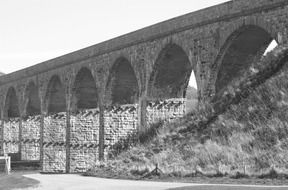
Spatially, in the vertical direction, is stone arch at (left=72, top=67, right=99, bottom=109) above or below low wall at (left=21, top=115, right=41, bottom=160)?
above

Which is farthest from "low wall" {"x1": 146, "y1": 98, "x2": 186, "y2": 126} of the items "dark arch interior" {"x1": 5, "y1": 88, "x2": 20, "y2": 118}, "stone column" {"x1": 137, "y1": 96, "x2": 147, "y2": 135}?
"dark arch interior" {"x1": 5, "y1": 88, "x2": 20, "y2": 118}

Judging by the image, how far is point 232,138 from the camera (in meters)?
25.4

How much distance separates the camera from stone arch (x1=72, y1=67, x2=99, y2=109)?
46.1 metres

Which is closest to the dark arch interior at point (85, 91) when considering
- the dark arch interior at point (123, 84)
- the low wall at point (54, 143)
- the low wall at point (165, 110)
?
the low wall at point (54, 143)

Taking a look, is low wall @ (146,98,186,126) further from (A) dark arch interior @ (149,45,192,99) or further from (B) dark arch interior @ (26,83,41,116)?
(B) dark arch interior @ (26,83,41,116)

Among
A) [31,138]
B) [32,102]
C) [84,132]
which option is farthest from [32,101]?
[84,132]

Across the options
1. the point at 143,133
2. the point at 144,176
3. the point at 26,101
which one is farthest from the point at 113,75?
the point at 26,101

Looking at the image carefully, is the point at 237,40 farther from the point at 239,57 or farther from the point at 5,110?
the point at 5,110

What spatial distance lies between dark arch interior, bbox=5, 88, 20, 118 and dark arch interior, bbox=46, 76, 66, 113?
12571 mm

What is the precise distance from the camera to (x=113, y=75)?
40.6 meters

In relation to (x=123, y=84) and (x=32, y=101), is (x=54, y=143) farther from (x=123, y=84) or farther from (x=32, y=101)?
(x=123, y=84)

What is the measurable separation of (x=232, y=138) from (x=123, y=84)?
1650cm

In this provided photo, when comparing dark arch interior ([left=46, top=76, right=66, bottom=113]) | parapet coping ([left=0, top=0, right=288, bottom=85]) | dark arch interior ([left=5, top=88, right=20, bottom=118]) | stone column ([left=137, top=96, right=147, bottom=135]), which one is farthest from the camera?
dark arch interior ([left=5, top=88, right=20, bottom=118])

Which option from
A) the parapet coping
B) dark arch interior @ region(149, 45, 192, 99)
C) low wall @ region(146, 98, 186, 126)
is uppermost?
the parapet coping
